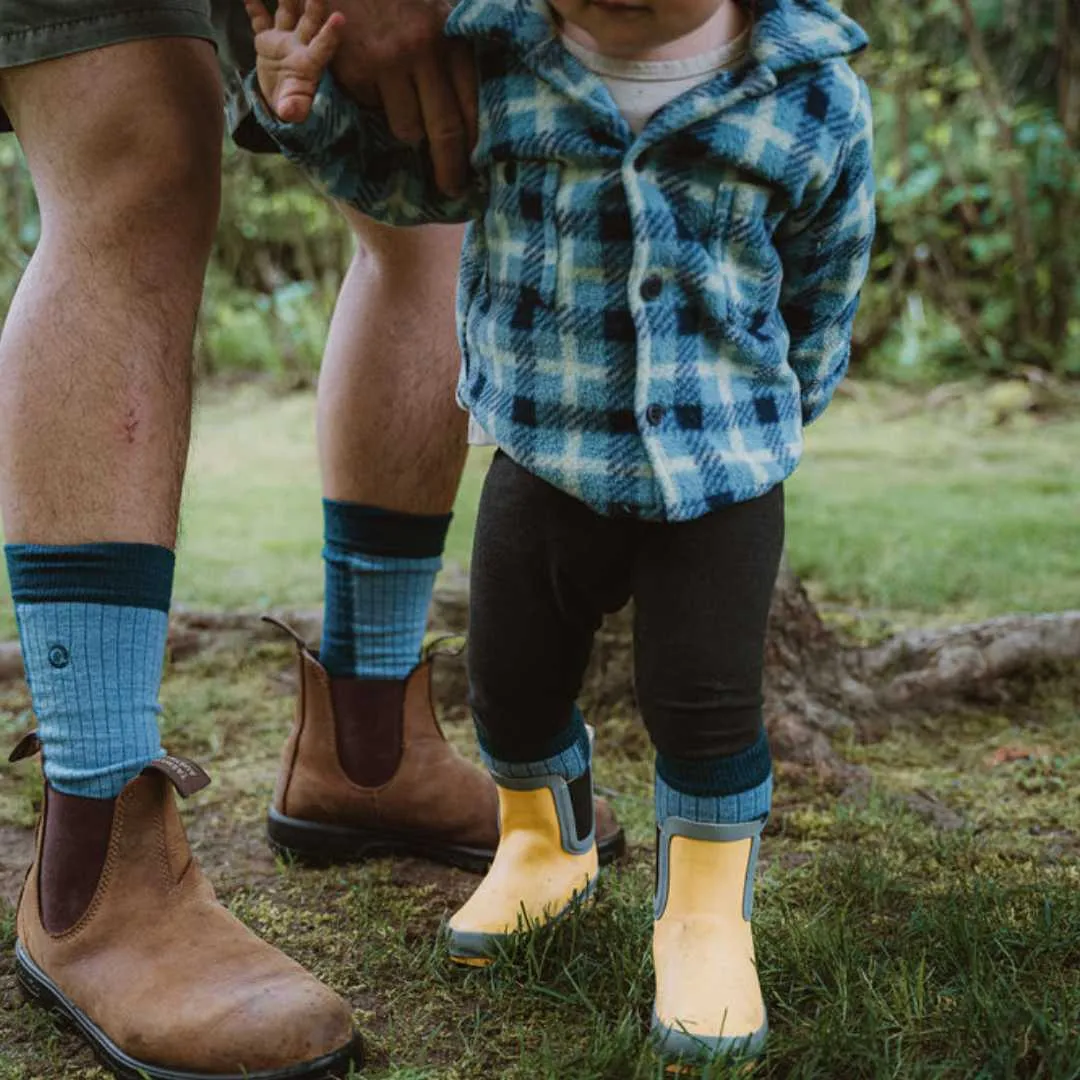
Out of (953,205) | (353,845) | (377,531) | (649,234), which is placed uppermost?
(649,234)

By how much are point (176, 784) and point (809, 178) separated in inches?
36.4

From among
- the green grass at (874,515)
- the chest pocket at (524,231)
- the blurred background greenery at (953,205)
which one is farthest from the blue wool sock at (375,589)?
the blurred background greenery at (953,205)

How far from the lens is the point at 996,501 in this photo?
4652mm

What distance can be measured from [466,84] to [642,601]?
585mm

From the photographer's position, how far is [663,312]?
143cm

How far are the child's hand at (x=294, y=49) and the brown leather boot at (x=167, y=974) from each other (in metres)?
0.72

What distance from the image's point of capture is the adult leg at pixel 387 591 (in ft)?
6.50

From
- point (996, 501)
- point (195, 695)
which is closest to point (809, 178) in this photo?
point (195, 695)

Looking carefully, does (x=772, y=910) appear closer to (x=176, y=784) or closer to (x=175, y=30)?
(x=176, y=784)

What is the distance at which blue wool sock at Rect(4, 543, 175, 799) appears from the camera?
5.05ft

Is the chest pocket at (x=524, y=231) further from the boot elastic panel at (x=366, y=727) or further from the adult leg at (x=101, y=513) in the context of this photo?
the boot elastic panel at (x=366, y=727)

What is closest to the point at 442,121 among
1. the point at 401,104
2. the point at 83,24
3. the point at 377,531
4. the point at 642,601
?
the point at 401,104

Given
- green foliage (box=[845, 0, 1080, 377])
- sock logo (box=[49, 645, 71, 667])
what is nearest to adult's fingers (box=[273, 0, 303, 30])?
sock logo (box=[49, 645, 71, 667])

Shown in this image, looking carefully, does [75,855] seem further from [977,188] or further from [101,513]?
[977,188]
